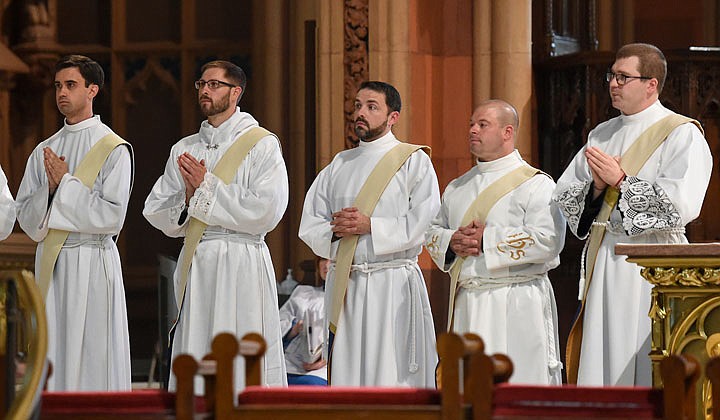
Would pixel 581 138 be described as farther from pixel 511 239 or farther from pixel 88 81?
pixel 88 81

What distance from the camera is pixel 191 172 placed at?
8.17 m

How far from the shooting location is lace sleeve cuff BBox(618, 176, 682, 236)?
7.23 meters

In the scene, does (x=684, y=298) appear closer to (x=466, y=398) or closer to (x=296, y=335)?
(x=466, y=398)

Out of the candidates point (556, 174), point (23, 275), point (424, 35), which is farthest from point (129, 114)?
point (23, 275)

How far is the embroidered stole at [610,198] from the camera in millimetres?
7516

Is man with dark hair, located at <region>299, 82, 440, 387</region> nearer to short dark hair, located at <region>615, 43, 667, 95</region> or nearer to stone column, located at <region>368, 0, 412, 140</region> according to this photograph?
short dark hair, located at <region>615, 43, 667, 95</region>

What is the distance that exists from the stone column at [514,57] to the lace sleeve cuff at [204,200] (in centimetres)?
279

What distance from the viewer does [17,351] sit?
14.6 ft

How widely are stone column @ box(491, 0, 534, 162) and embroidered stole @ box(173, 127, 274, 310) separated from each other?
2.43m

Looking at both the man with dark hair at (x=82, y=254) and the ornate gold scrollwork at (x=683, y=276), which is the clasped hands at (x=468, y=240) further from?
the man with dark hair at (x=82, y=254)

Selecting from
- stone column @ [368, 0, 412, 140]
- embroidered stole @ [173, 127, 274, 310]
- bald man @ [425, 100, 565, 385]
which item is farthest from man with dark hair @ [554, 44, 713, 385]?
stone column @ [368, 0, 412, 140]

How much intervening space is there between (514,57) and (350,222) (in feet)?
8.52

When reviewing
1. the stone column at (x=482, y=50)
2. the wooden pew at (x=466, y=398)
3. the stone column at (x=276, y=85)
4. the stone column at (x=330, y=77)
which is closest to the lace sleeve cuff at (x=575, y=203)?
the stone column at (x=482, y=50)

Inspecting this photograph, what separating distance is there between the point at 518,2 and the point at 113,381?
3.81m
